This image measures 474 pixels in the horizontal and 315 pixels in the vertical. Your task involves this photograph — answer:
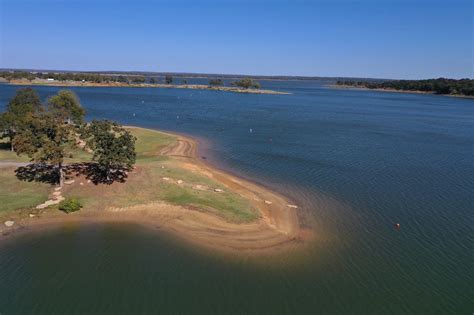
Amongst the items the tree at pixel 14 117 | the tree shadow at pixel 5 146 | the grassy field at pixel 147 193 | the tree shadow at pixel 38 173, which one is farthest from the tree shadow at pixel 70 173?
the tree shadow at pixel 5 146

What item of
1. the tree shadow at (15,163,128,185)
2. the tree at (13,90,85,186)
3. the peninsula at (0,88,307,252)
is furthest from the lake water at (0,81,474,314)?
the tree at (13,90,85,186)

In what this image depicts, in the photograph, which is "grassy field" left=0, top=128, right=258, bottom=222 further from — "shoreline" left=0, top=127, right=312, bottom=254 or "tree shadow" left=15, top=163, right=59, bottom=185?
"shoreline" left=0, top=127, right=312, bottom=254

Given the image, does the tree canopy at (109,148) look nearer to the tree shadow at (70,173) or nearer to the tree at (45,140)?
the tree shadow at (70,173)

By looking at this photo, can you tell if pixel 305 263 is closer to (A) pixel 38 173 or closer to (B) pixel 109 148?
(B) pixel 109 148

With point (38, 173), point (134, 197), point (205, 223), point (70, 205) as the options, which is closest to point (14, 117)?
point (38, 173)

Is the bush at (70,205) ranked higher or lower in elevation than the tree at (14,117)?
lower

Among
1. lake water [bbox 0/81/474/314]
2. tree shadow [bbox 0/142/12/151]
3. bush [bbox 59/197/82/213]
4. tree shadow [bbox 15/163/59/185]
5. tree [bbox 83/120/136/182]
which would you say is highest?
tree [bbox 83/120/136/182]

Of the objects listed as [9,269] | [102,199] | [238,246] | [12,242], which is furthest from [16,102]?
[238,246]
